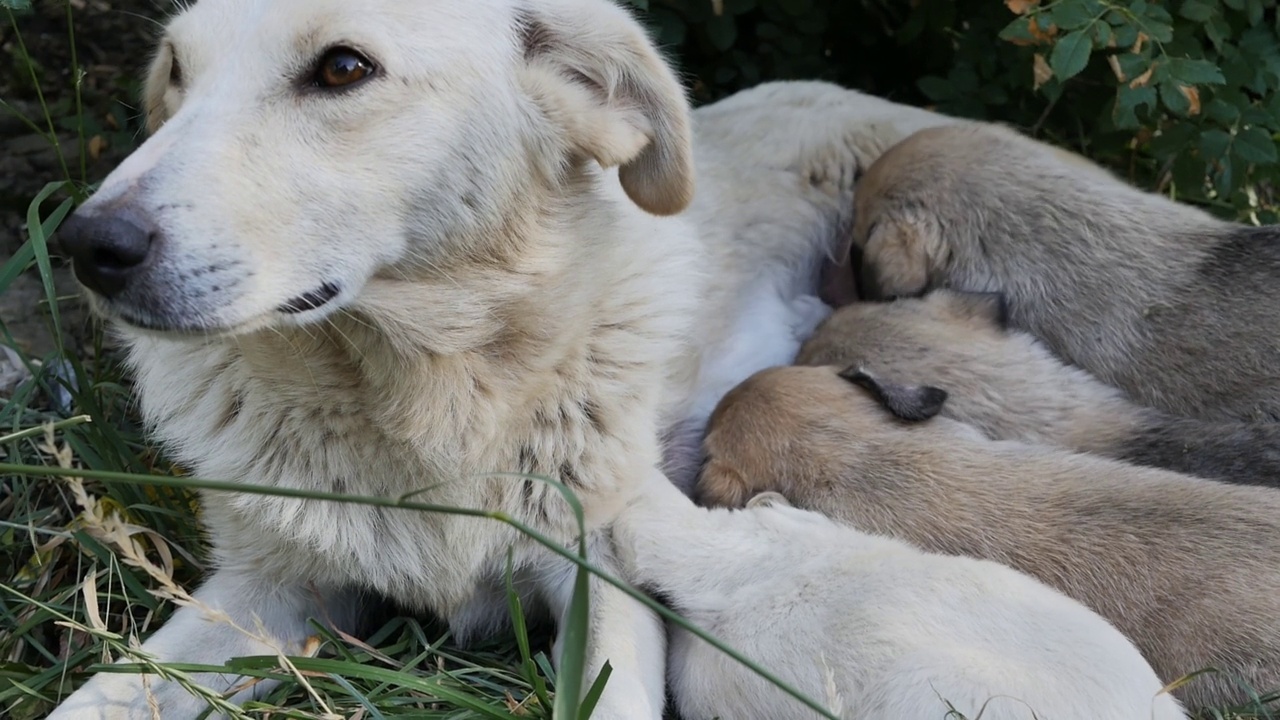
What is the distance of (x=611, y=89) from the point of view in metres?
2.71

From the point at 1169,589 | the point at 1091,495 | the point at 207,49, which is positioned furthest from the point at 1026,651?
the point at 207,49

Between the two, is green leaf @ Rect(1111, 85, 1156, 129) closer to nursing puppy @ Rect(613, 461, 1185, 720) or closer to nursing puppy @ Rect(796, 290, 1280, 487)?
nursing puppy @ Rect(796, 290, 1280, 487)

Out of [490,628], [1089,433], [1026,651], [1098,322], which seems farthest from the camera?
[1098,322]

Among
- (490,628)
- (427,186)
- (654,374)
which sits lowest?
(490,628)

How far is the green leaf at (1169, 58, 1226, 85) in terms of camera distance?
3490mm

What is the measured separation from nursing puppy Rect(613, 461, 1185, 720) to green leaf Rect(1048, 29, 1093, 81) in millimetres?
1556

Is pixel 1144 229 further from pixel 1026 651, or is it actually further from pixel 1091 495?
pixel 1026 651

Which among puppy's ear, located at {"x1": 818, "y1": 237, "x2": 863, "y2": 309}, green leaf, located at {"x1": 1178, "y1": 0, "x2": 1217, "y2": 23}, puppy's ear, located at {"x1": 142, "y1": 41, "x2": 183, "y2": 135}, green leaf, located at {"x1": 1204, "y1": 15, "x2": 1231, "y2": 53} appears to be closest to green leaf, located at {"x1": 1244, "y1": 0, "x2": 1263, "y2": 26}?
green leaf, located at {"x1": 1204, "y1": 15, "x2": 1231, "y2": 53}

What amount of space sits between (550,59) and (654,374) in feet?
2.59

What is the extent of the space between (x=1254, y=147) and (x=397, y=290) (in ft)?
9.45

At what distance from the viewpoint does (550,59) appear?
269cm

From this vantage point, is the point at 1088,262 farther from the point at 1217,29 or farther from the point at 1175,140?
the point at 1217,29

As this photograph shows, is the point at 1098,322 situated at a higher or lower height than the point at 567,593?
higher

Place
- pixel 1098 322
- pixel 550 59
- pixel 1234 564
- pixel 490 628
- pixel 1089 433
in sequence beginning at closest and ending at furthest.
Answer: pixel 1234 564, pixel 550 59, pixel 490 628, pixel 1089 433, pixel 1098 322
